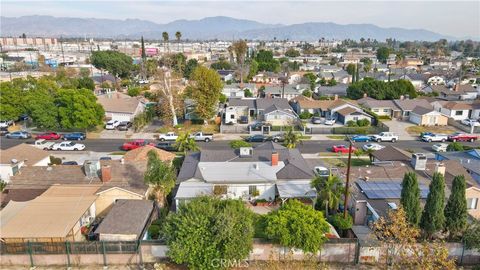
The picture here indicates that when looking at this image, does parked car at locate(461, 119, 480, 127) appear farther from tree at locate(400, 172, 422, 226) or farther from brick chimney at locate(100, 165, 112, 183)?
brick chimney at locate(100, 165, 112, 183)

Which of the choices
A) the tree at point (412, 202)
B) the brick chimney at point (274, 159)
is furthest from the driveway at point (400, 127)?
the tree at point (412, 202)

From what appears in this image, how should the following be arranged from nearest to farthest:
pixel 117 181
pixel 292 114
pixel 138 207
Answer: pixel 138 207 < pixel 117 181 < pixel 292 114

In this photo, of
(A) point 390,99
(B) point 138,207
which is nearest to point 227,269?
(B) point 138,207

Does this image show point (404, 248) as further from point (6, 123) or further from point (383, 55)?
point (383, 55)

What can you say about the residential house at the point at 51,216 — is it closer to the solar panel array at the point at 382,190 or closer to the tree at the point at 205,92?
the solar panel array at the point at 382,190

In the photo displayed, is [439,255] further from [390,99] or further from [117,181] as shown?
[390,99]

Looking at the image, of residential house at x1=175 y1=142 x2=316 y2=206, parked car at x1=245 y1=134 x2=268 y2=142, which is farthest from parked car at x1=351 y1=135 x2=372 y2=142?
residential house at x1=175 y1=142 x2=316 y2=206
